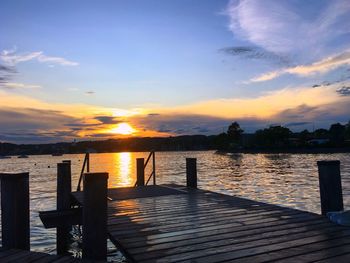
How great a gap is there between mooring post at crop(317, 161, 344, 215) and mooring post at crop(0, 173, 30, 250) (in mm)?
6123

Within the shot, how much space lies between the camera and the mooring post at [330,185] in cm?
809

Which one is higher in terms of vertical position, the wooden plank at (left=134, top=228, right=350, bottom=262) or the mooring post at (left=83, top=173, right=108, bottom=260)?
the mooring post at (left=83, top=173, right=108, bottom=260)

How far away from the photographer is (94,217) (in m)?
5.82

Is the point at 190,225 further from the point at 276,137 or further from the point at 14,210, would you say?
the point at 276,137

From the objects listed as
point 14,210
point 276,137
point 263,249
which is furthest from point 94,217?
point 276,137

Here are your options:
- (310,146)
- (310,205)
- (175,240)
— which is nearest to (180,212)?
(175,240)

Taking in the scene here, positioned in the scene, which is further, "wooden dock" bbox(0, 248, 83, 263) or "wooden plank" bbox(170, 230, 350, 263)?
"wooden dock" bbox(0, 248, 83, 263)

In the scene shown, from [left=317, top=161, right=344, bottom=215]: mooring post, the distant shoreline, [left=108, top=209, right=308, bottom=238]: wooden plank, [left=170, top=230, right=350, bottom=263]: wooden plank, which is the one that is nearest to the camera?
[left=170, top=230, right=350, bottom=263]: wooden plank

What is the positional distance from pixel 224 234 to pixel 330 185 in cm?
293

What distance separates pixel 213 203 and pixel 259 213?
2.14 m

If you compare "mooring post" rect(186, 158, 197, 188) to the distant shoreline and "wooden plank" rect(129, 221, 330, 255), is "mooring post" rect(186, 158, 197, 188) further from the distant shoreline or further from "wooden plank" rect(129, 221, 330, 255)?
the distant shoreline

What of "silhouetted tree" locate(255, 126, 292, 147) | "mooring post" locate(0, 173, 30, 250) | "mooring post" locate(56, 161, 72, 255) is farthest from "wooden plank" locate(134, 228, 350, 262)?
"silhouetted tree" locate(255, 126, 292, 147)

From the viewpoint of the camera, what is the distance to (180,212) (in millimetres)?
9375

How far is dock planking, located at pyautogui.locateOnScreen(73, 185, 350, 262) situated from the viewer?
218 inches
